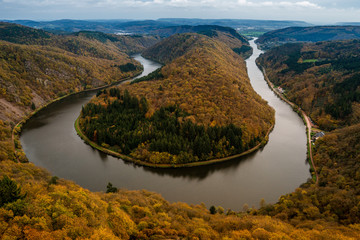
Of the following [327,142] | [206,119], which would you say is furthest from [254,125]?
[327,142]

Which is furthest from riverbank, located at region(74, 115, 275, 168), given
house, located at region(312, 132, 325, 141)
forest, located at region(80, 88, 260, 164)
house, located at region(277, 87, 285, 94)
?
house, located at region(277, 87, 285, 94)

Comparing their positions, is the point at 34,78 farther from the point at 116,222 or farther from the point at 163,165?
the point at 116,222

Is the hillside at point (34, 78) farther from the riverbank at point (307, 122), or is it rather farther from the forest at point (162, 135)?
the riverbank at point (307, 122)

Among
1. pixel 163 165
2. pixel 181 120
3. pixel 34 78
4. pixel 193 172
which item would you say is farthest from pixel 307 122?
pixel 34 78

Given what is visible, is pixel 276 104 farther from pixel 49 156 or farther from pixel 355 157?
pixel 49 156

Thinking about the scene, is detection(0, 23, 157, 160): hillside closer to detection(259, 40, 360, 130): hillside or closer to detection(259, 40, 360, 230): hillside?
detection(259, 40, 360, 230): hillside
